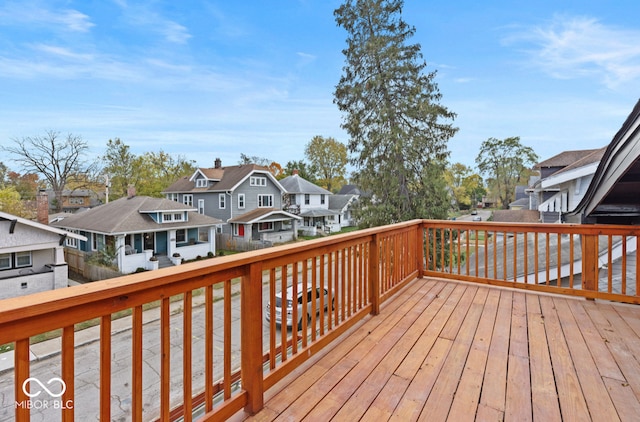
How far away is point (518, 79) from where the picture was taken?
11.8 m

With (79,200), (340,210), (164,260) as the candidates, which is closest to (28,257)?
(164,260)

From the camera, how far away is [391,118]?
39.9 feet

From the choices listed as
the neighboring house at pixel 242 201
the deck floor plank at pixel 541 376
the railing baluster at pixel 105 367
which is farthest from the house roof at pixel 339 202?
the railing baluster at pixel 105 367

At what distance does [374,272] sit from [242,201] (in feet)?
59.6

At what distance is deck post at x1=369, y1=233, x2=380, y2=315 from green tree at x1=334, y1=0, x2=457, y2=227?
929cm

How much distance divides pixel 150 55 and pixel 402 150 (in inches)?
591

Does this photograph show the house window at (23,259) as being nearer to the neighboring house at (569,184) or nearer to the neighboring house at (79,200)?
the neighboring house at (569,184)

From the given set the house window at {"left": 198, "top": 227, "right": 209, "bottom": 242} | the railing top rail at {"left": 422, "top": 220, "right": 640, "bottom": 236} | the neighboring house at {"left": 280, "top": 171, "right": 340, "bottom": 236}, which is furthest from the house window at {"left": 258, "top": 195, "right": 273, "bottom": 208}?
the railing top rail at {"left": 422, "top": 220, "right": 640, "bottom": 236}

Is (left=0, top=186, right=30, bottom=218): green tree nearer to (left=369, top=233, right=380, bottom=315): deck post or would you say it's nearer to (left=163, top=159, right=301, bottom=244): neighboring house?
(left=163, top=159, right=301, bottom=244): neighboring house

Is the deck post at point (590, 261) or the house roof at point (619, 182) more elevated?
the house roof at point (619, 182)

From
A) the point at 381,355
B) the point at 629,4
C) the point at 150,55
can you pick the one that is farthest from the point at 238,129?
the point at 381,355

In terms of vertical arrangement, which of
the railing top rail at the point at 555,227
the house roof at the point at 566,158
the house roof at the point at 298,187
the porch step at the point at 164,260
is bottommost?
the porch step at the point at 164,260

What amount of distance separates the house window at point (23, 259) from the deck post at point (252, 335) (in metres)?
13.5

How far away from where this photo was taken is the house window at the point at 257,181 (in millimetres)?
20797
